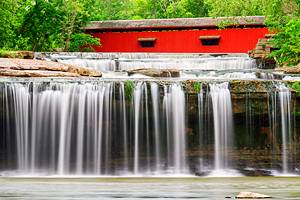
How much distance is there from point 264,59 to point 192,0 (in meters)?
30.7

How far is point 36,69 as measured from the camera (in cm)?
1811

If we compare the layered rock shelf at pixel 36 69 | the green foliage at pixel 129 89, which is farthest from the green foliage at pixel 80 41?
the green foliage at pixel 129 89

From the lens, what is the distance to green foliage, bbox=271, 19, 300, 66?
73.5 ft

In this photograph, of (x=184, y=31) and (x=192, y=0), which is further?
(x=192, y=0)

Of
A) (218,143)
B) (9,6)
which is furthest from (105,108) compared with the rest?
(9,6)

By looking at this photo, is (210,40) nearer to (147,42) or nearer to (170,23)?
(170,23)

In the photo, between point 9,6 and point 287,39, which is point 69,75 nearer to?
point 287,39

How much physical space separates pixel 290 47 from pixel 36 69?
10102 mm

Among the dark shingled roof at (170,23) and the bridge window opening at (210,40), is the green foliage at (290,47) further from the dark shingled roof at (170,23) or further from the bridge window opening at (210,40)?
the bridge window opening at (210,40)

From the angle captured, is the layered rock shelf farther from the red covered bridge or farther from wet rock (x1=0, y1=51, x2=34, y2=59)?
the red covered bridge

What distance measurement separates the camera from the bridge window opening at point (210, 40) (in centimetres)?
3472

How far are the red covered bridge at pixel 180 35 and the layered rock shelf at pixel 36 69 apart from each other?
16.0m

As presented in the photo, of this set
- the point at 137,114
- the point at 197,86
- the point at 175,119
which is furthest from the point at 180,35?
the point at 137,114

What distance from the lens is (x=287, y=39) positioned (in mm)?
24234
